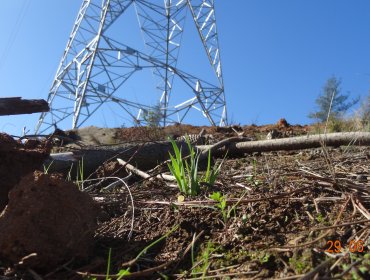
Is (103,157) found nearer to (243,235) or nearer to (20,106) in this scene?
(20,106)

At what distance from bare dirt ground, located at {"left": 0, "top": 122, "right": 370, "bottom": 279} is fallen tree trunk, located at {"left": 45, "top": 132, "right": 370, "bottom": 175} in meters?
1.31

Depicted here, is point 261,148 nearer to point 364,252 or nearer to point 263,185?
point 263,185

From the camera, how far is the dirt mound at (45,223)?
1326 millimetres

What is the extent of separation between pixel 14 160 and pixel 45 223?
0.61 m

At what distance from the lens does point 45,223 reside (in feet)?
4.50

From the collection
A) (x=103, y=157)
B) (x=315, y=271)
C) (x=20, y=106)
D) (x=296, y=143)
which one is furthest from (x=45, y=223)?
(x=296, y=143)

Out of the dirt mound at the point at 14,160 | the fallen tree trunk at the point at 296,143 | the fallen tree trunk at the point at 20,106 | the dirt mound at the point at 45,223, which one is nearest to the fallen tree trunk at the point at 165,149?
the fallen tree trunk at the point at 296,143

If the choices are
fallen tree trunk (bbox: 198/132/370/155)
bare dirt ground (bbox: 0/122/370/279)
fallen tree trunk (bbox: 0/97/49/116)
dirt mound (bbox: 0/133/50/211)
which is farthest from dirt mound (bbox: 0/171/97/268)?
fallen tree trunk (bbox: 198/132/370/155)

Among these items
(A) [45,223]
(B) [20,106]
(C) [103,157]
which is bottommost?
(A) [45,223]

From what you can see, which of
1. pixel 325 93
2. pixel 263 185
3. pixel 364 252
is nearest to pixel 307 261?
pixel 364 252

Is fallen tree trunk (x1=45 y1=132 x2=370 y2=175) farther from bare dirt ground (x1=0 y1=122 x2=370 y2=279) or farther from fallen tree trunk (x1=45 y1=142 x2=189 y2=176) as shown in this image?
bare dirt ground (x1=0 y1=122 x2=370 y2=279)

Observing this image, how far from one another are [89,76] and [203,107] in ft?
12.9
